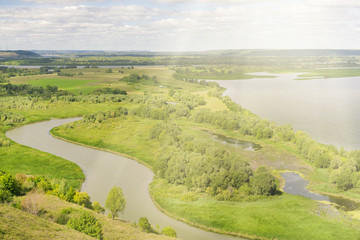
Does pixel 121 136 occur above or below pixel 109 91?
below

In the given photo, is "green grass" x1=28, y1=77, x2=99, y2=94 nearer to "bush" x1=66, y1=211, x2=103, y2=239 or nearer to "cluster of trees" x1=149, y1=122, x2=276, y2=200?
"cluster of trees" x1=149, y1=122, x2=276, y2=200

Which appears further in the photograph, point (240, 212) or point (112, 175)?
point (112, 175)

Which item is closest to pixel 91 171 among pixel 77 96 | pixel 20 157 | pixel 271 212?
pixel 20 157

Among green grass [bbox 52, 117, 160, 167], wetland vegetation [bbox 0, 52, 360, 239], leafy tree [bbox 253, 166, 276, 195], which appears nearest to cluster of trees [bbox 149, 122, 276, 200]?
leafy tree [bbox 253, 166, 276, 195]

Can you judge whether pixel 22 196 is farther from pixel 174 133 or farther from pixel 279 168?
pixel 279 168

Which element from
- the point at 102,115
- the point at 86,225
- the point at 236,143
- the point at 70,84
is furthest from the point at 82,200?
the point at 70,84

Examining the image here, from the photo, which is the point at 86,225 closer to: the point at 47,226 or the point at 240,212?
the point at 47,226
